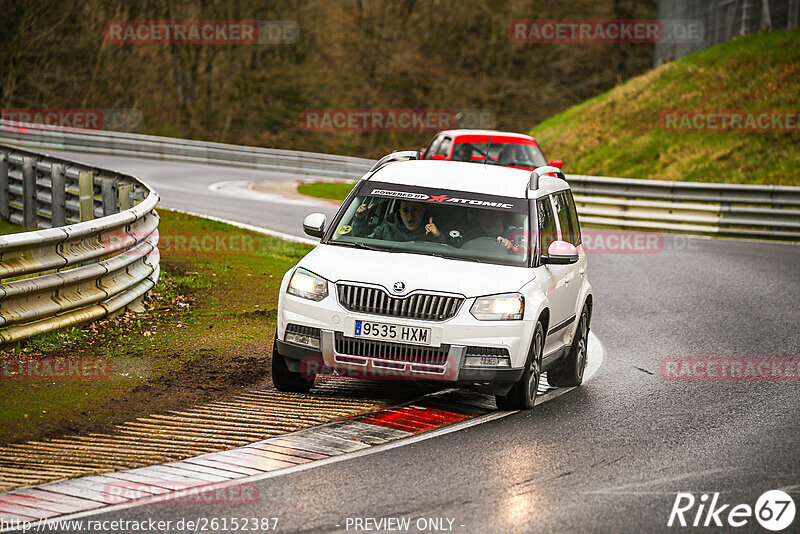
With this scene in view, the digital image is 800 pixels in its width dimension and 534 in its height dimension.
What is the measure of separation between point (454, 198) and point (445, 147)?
11080mm

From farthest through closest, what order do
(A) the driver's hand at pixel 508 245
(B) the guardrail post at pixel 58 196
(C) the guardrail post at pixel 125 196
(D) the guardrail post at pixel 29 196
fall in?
(D) the guardrail post at pixel 29 196
(B) the guardrail post at pixel 58 196
(C) the guardrail post at pixel 125 196
(A) the driver's hand at pixel 508 245

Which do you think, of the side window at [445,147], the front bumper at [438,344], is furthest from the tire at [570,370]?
the side window at [445,147]

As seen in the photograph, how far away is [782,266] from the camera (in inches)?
713

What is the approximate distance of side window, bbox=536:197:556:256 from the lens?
915cm

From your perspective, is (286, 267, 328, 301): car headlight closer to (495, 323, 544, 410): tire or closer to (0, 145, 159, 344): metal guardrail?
(495, 323, 544, 410): tire

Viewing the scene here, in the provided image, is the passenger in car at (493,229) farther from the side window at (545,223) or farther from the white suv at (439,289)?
the side window at (545,223)

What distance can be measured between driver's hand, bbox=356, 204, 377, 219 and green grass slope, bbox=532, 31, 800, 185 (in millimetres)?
20013

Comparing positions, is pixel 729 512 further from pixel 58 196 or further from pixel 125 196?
pixel 58 196

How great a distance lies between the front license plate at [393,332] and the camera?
7.96 m

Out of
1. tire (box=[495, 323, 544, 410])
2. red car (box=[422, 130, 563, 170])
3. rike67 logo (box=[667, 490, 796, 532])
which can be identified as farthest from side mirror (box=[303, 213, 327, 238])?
red car (box=[422, 130, 563, 170])

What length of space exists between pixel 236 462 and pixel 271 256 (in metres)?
9.66

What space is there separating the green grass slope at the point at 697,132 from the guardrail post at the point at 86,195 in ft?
58.9

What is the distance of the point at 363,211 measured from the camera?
9250 millimetres

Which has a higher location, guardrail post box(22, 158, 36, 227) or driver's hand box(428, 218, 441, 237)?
driver's hand box(428, 218, 441, 237)
